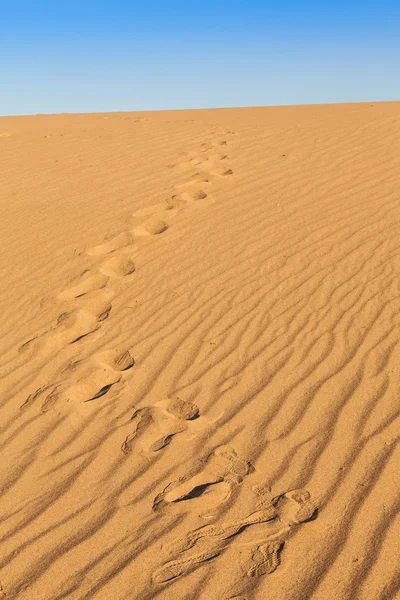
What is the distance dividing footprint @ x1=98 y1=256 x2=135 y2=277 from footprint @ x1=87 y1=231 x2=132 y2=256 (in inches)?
6.9

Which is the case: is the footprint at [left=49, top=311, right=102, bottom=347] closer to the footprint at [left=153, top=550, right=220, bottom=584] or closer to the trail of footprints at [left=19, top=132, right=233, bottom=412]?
the trail of footprints at [left=19, top=132, right=233, bottom=412]

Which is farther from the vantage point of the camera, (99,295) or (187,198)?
(187,198)

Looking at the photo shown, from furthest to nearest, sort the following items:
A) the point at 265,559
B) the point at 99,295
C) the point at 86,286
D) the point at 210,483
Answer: the point at 86,286 < the point at 99,295 < the point at 210,483 < the point at 265,559

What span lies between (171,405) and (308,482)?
3.18ft

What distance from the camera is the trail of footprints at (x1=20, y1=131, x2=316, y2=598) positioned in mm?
2469

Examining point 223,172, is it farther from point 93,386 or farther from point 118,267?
point 93,386

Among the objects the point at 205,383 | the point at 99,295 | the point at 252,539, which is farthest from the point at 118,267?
the point at 252,539

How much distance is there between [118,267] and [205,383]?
6.24 feet

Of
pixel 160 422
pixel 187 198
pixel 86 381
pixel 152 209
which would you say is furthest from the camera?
pixel 187 198

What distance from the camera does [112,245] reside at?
559 cm

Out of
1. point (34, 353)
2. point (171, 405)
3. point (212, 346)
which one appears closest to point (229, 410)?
point (171, 405)

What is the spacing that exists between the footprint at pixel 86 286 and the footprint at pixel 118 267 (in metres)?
0.10

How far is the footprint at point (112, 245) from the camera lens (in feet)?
18.0

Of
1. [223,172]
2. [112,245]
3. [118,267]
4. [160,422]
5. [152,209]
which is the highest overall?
[223,172]
